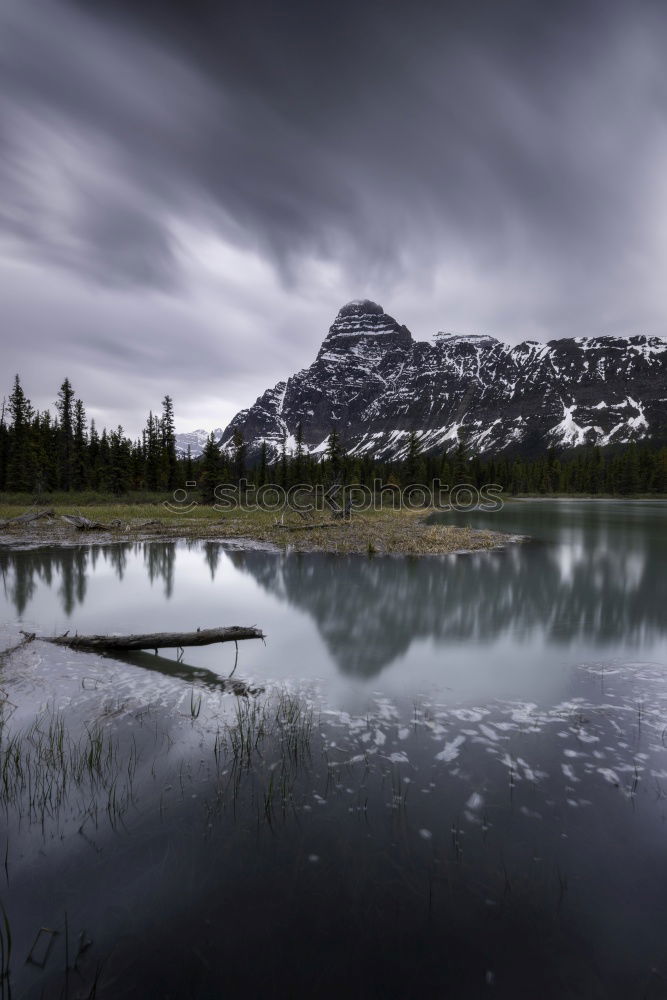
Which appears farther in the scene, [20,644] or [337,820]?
[20,644]

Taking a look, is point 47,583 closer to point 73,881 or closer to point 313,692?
point 313,692

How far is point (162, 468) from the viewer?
8306 cm

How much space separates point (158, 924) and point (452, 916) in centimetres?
263

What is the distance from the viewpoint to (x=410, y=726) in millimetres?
7605

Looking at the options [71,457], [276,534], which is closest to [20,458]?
[71,457]

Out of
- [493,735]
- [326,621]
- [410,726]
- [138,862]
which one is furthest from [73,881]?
[326,621]

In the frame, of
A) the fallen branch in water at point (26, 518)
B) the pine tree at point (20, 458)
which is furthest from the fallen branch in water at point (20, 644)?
the pine tree at point (20, 458)

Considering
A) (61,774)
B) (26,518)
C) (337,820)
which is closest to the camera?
(337,820)

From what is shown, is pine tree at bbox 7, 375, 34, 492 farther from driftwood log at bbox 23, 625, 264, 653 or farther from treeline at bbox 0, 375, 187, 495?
driftwood log at bbox 23, 625, 264, 653

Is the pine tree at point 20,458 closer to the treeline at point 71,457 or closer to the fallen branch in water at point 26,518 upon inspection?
the treeline at point 71,457

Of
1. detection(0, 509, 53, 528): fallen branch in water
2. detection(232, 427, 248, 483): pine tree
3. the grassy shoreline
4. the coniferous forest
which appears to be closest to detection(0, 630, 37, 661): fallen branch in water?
the grassy shoreline

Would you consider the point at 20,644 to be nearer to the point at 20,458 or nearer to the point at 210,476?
the point at 210,476

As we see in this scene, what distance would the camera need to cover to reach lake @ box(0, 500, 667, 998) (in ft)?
12.6

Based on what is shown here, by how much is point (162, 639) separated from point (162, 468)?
77761mm
